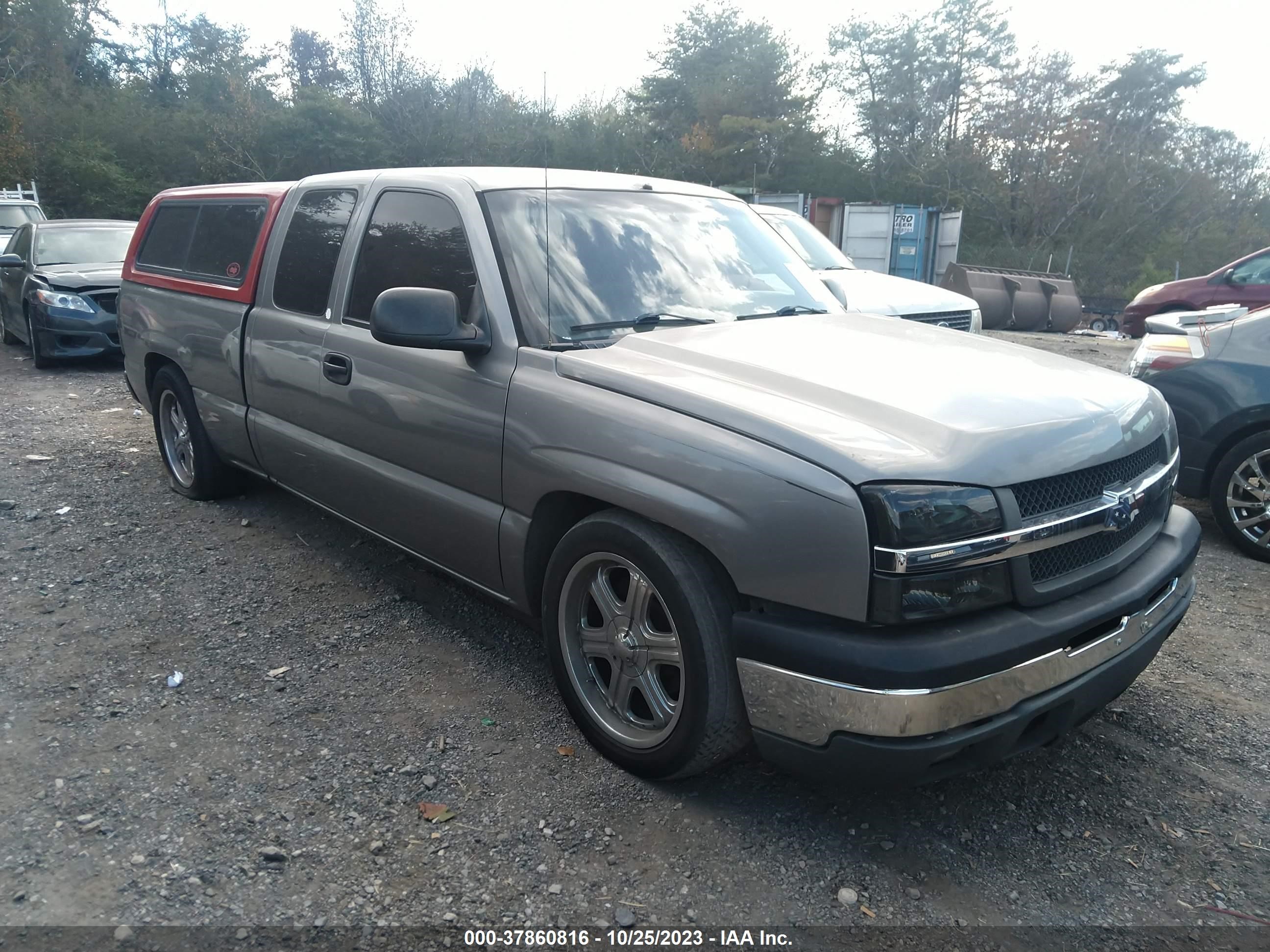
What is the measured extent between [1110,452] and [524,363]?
1.83m

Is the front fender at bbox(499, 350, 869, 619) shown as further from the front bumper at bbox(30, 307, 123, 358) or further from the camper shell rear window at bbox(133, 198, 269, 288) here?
the front bumper at bbox(30, 307, 123, 358)

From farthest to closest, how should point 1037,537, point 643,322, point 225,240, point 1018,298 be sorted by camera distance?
point 1018,298, point 225,240, point 643,322, point 1037,537

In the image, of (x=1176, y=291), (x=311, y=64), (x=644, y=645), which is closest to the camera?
(x=644, y=645)

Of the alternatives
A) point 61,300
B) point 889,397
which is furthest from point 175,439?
point 61,300

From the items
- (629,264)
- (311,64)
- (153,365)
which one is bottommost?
(153,365)

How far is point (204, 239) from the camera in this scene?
5203 millimetres

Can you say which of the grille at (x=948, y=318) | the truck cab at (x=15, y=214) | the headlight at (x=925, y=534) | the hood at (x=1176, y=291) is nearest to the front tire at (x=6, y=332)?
the truck cab at (x=15, y=214)

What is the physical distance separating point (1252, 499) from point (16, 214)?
1793 cm

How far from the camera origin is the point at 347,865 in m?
2.54

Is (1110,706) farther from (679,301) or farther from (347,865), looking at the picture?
(347,865)

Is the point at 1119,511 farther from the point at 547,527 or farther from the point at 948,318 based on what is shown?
the point at 948,318

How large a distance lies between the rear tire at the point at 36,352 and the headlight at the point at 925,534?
1088 cm

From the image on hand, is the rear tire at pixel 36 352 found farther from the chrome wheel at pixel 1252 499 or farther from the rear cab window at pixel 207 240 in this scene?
the chrome wheel at pixel 1252 499

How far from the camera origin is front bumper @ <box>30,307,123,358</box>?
33.0 feet
